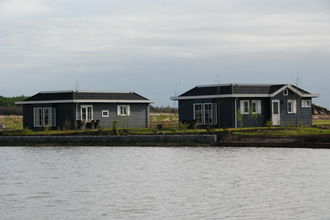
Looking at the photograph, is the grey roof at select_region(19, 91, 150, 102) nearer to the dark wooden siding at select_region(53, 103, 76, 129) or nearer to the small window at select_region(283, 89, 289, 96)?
the dark wooden siding at select_region(53, 103, 76, 129)

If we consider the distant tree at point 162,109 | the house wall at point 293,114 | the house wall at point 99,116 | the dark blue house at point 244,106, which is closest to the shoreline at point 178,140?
the house wall at point 99,116

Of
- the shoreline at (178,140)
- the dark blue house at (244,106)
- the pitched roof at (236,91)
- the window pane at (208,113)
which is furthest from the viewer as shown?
the window pane at (208,113)

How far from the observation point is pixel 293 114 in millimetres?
53719

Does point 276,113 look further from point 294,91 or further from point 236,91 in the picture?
point 236,91

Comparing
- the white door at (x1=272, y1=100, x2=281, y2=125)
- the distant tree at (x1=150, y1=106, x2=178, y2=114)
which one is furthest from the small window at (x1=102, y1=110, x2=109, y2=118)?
the distant tree at (x1=150, y1=106, x2=178, y2=114)

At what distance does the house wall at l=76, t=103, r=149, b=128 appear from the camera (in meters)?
54.0

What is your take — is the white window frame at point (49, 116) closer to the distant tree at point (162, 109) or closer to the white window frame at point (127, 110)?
the white window frame at point (127, 110)

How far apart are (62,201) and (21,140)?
26.4 metres

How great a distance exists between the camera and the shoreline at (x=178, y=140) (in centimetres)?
3712

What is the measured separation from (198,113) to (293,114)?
766 cm

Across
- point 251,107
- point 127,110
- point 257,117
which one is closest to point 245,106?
Result: point 251,107

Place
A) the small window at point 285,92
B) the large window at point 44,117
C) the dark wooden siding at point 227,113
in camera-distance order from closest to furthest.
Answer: the dark wooden siding at point 227,113, the small window at point 285,92, the large window at point 44,117

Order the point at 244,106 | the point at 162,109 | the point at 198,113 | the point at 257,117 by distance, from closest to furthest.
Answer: the point at 244,106 < the point at 257,117 < the point at 198,113 < the point at 162,109

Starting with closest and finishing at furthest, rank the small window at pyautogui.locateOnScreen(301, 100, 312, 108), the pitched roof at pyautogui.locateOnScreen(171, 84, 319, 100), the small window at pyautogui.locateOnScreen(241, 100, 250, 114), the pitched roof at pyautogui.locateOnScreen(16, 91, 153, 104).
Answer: the pitched roof at pyautogui.locateOnScreen(171, 84, 319, 100)
the small window at pyautogui.locateOnScreen(241, 100, 250, 114)
the pitched roof at pyautogui.locateOnScreen(16, 91, 153, 104)
the small window at pyautogui.locateOnScreen(301, 100, 312, 108)
